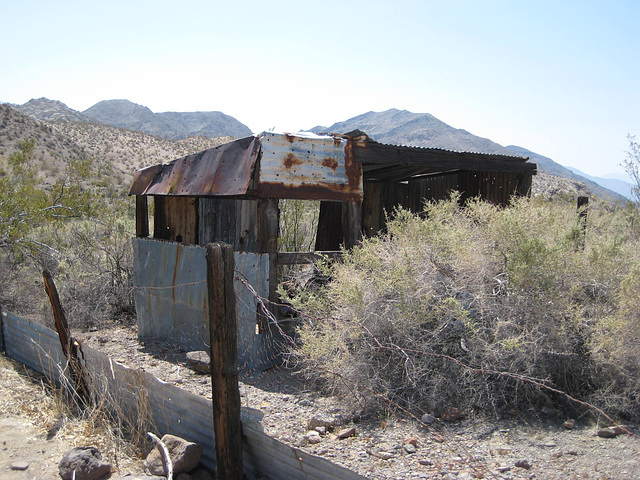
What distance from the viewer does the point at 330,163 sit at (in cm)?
636

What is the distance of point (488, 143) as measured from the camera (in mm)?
80625

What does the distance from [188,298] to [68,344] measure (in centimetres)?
222

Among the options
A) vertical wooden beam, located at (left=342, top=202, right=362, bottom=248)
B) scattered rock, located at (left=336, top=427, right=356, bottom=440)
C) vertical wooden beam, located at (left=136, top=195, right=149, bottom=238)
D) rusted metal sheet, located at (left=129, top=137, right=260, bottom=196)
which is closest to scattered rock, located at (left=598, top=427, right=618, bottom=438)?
scattered rock, located at (left=336, top=427, right=356, bottom=440)

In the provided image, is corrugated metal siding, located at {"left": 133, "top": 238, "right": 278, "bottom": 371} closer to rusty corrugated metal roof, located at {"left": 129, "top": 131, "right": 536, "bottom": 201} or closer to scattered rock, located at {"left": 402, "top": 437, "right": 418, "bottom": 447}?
rusty corrugated metal roof, located at {"left": 129, "top": 131, "right": 536, "bottom": 201}

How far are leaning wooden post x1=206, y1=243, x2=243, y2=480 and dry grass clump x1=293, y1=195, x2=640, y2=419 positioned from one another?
0.81 metres

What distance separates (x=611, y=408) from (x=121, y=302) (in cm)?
885

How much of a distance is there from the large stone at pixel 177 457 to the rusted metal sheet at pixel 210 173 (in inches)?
110

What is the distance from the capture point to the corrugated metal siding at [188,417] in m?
3.32

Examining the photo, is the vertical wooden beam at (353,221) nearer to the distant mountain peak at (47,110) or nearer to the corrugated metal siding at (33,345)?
the corrugated metal siding at (33,345)

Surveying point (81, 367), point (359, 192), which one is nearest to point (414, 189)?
point (359, 192)

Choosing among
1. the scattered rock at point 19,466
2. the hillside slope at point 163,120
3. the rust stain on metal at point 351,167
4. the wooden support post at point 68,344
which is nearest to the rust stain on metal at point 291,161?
the rust stain on metal at point 351,167

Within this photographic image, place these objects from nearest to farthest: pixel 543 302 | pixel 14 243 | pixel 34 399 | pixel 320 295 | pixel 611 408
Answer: pixel 611 408, pixel 543 302, pixel 34 399, pixel 320 295, pixel 14 243

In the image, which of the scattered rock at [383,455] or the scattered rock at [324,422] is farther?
the scattered rock at [324,422]

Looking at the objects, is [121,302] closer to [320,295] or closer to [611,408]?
[320,295]
